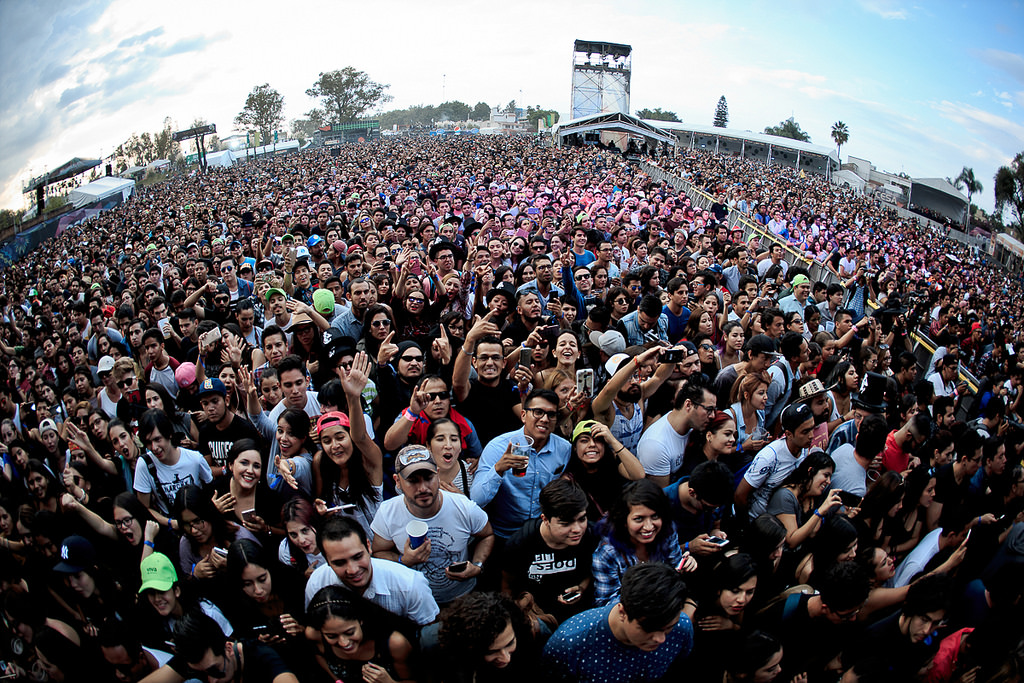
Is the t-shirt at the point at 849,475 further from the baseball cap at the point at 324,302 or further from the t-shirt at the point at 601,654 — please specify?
the baseball cap at the point at 324,302

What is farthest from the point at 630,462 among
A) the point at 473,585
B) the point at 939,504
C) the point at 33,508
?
the point at 33,508

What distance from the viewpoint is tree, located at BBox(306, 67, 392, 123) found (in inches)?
3273

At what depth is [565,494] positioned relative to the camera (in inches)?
98.8

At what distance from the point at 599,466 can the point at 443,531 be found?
100 centimetres

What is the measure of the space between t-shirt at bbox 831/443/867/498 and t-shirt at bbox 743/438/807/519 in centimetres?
44

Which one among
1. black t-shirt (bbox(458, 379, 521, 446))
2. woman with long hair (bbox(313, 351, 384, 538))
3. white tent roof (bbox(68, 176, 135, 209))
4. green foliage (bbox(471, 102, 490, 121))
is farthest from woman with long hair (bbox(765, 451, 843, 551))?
green foliage (bbox(471, 102, 490, 121))

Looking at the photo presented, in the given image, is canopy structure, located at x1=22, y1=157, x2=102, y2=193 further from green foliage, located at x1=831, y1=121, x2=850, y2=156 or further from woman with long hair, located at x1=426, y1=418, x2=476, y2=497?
green foliage, located at x1=831, y1=121, x2=850, y2=156

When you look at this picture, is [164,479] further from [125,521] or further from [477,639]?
[477,639]

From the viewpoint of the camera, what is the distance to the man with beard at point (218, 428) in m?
3.82

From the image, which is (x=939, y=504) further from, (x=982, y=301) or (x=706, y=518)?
(x=982, y=301)

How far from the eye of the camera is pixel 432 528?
2719 millimetres

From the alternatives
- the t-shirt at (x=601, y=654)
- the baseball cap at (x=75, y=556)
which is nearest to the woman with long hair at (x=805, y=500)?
the t-shirt at (x=601, y=654)

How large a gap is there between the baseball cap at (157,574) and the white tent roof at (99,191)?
129 feet

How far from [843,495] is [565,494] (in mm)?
2034
